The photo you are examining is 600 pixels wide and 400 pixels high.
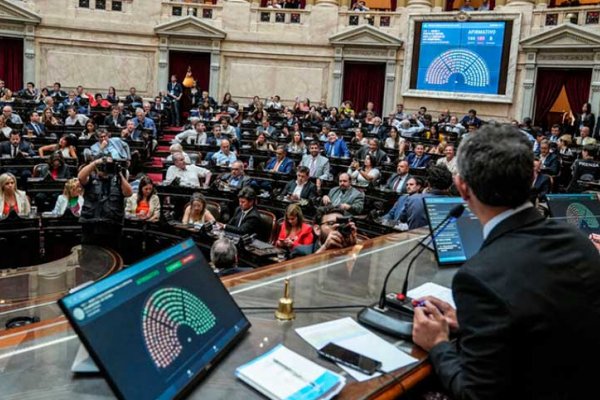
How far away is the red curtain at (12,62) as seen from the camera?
18417mm

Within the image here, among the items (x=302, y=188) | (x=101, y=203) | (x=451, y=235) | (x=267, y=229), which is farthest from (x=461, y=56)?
(x=451, y=235)

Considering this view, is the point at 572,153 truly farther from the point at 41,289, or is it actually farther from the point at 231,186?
the point at 41,289

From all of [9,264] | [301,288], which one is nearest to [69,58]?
[9,264]

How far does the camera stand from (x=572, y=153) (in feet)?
38.8

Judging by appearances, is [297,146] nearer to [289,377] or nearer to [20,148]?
[20,148]

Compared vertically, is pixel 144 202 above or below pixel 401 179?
below

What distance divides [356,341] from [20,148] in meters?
9.69

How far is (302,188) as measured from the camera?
8.46 meters

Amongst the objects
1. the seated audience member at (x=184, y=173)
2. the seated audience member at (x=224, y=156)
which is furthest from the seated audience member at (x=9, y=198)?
the seated audience member at (x=224, y=156)

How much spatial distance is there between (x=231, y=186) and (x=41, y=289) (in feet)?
14.0

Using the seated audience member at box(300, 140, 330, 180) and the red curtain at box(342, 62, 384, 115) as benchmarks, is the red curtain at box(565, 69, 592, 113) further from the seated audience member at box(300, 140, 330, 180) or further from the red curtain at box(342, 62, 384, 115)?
the seated audience member at box(300, 140, 330, 180)

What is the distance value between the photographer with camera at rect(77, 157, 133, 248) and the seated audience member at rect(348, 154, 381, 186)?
4.24 m

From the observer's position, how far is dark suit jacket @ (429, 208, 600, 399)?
145 cm

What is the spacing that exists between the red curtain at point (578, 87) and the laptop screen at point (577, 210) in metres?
14.2
